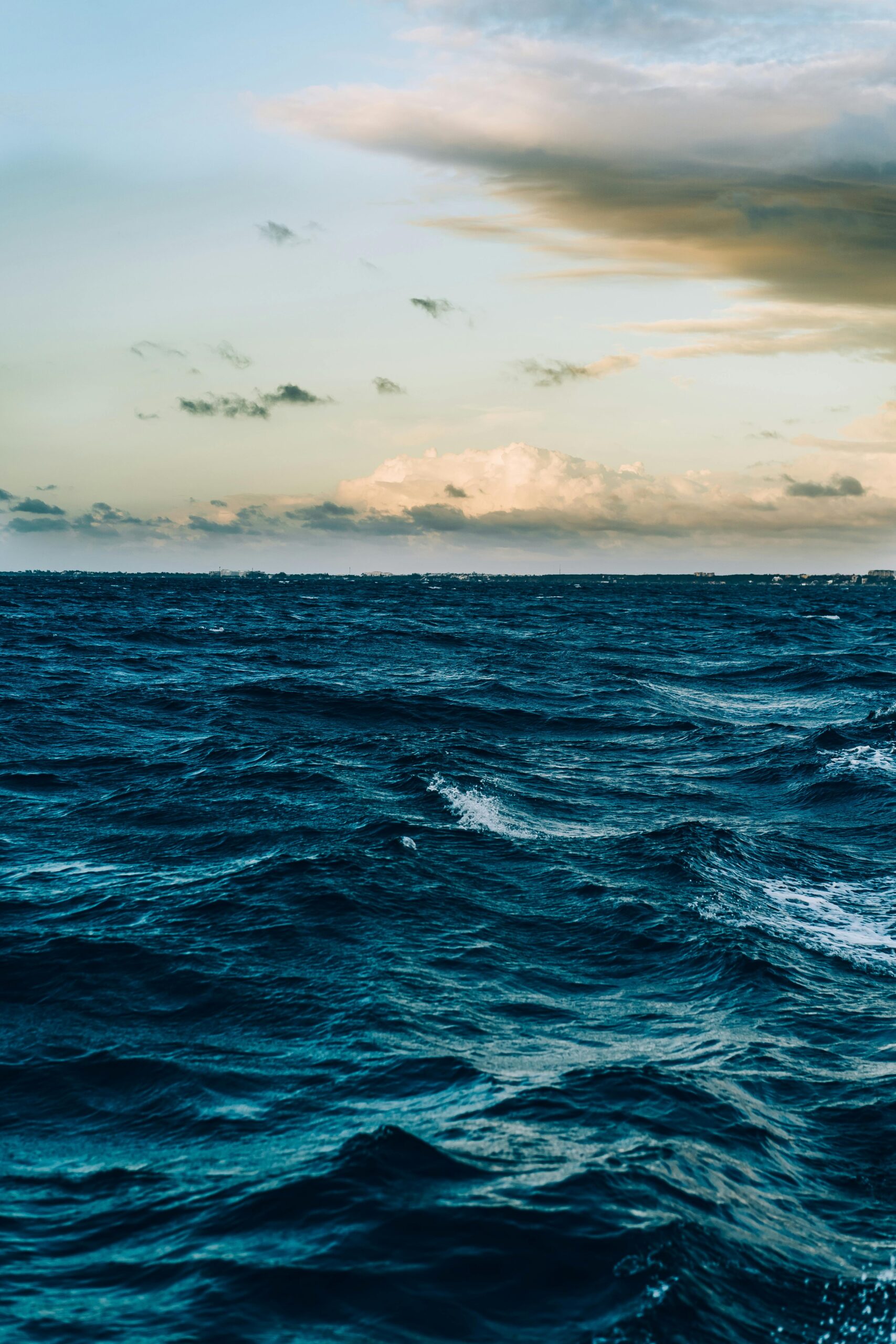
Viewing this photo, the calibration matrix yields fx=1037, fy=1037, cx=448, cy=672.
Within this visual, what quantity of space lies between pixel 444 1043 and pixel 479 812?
39.8 ft

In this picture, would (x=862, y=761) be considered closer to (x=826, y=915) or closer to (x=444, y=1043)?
(x=826, y=915)

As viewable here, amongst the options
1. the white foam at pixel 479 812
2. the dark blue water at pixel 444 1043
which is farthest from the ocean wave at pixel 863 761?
the white foam at pixel 479 812

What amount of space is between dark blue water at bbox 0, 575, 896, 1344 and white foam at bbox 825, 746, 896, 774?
0.17m

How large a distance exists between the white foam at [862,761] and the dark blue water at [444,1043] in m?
0.17

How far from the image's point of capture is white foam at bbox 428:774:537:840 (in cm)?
2362

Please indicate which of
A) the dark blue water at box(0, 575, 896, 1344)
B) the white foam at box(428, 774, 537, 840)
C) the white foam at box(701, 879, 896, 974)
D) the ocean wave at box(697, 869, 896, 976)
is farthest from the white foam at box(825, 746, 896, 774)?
the white foam at box(428, 774, 537, 840)

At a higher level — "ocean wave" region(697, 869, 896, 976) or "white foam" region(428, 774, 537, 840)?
"white foam" region(428, 774, 537, 840)

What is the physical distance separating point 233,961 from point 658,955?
6.58 m

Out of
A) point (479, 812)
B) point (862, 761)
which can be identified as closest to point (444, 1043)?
point (479, 812)

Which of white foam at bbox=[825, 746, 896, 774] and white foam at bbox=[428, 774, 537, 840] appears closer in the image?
white foam at bbox=[428, 774, 537, 840]

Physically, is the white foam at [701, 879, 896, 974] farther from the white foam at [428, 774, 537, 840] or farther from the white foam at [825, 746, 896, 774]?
the white foam at [825, 746, 896, 774]

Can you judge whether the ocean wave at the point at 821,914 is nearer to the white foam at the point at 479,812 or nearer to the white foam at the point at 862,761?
the white foam at the point at 479,812

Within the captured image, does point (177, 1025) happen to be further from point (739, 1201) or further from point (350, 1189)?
point (739, 1201)

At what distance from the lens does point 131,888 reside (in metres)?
19.1
